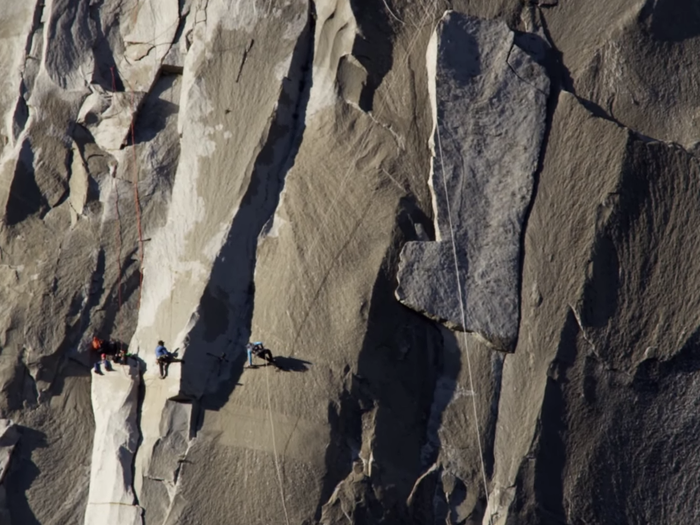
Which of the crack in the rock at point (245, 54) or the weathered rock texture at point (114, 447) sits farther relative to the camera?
the crack in the rock at point (245, 54)

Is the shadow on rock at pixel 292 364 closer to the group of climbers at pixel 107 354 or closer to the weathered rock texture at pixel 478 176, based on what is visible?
the weathered rock texture at pixel 478 176

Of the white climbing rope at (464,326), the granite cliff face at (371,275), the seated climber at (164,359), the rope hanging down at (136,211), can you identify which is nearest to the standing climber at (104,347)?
the granite cliff face at (371,275)

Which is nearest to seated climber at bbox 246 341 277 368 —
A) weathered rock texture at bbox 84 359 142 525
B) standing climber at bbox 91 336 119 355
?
weathered rock texture at bbox 84 359 142 525

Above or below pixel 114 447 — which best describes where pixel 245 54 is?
above

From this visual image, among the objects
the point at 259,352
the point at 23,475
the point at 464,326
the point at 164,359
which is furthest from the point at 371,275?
the point at 23,475

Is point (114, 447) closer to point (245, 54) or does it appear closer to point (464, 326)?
point (464, 326)

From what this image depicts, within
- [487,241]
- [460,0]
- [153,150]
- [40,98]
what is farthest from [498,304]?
[40,98]

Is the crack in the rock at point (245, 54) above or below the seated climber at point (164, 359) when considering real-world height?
above
